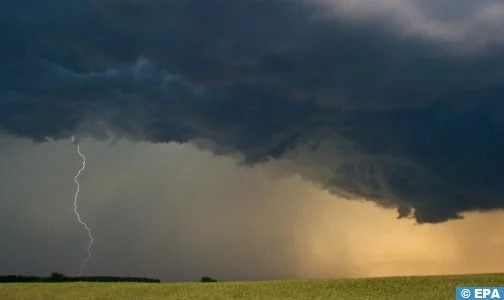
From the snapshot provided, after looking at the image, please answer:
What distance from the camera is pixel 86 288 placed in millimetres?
58406

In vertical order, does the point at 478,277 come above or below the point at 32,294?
above

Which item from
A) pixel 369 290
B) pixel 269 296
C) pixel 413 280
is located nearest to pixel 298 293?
pixel 269 296

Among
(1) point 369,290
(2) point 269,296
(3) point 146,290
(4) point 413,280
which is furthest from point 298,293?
(3) point 146,290

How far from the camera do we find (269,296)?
2037 inches

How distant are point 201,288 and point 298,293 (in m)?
8.55

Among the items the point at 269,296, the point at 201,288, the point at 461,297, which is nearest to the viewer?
the point at 461,297

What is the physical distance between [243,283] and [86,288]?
13732 mm

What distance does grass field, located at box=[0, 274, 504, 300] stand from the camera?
5053cm

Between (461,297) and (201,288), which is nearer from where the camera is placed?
(461,297)

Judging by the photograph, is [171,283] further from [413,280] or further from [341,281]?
[413,280]

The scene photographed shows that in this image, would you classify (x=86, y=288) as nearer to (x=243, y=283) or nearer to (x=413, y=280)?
(x=243, y=283)

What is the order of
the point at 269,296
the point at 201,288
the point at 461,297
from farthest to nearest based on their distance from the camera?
the point at 201,288
the point at 269,296
the point at 461,297

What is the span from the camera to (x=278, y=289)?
177 feet

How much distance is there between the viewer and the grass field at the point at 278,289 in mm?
50531
